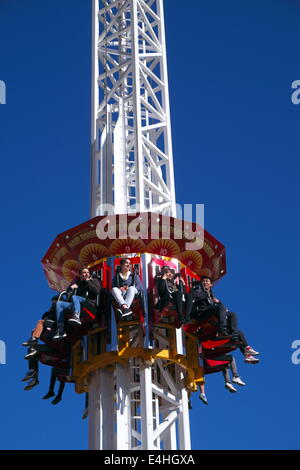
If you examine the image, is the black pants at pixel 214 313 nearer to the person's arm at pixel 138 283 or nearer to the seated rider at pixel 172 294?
the seated rider at pixel 172 294

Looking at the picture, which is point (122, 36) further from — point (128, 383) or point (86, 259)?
point (128, 383)

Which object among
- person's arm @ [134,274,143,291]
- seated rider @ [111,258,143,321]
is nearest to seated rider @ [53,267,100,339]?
seated rider @ [111,258,143,321]

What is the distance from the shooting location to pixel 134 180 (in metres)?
33.5

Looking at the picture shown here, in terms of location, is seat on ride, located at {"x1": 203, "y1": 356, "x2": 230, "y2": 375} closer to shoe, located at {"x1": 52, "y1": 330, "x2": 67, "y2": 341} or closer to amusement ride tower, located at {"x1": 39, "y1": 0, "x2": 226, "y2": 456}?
amusement ride tower, located at {"x1": 39, "y1": 0, "x2": 226, "y2": 456}

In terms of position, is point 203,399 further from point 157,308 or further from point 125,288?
point 125,288

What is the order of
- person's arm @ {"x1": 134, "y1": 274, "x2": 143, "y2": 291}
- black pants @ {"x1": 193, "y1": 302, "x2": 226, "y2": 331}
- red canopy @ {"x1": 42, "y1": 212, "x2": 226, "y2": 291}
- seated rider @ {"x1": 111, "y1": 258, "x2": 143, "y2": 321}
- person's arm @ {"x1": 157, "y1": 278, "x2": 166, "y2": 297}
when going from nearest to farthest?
seated rider @ {"x1": 111, "y1": 258, "x2": 143, "y2": 321} < person's arm @ {"x1": 157, "y1": 278, "x2": 166, "y2": 297} < person's arm @ {"x1": 134, "y1": 274, "x2": 143, "y2": 291} < black pants @ {"x1": 193, "y1": 302, "x2": 226, "y2": 331} < red canopy @ {"x1": 42, "y1": 212, "x2": 226, "y2": 291}

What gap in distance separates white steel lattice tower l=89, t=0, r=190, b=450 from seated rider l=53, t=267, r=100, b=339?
4.88 ft

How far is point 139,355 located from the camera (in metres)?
28.2

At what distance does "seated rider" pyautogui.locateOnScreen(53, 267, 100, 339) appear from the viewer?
2805 cm

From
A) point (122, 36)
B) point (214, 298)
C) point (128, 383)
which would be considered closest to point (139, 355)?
point (128, 383)

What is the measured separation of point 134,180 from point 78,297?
6349 millimetres

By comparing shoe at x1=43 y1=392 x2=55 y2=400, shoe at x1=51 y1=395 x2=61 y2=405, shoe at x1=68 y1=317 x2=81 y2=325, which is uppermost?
shoe at x1=68 y1=317 x2=81 y2=325

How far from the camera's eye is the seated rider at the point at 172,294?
2806 centimetres
